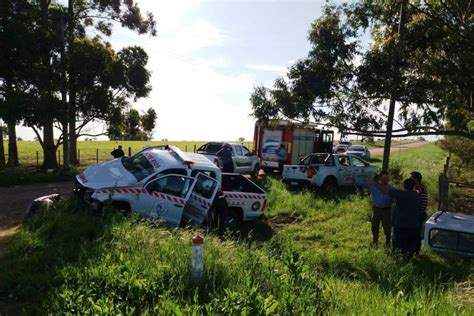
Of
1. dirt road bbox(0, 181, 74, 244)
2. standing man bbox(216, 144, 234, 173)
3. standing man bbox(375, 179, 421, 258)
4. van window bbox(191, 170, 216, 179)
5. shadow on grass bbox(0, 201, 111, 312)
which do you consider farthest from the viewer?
standing man bbox(216, 144, 234, 173)

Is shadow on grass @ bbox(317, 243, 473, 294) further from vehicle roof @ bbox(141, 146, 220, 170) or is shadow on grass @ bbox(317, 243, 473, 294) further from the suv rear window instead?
the suv rear window

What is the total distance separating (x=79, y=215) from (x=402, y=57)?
30.2 feet

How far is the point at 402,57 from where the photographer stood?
11.7 meters

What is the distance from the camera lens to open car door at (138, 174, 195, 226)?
8.91m

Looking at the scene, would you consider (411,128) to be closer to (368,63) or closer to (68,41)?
(368,63)

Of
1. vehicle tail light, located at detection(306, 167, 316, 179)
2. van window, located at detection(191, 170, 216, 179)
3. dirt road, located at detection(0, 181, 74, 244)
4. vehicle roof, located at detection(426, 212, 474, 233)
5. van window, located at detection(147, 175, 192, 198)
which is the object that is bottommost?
dirt road, located at detection(0, 181, 74, 244)

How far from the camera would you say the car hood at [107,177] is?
902 cm

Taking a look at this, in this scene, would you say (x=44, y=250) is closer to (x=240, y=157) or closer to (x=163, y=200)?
(x=163, y=200)

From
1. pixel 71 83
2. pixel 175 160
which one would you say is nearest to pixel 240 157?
pixel 71 83

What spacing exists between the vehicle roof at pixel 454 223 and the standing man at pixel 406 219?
300 millimetres

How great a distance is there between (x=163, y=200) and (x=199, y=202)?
0.86m

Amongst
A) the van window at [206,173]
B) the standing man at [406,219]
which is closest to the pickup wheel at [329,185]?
the van window at [206,173]

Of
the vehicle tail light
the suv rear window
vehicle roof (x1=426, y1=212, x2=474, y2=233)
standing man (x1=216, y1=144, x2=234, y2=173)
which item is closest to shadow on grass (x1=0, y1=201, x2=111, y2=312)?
vehicle roof (x1=426, y1=212, x2=474, y2=233)

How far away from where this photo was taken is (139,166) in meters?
9.77
